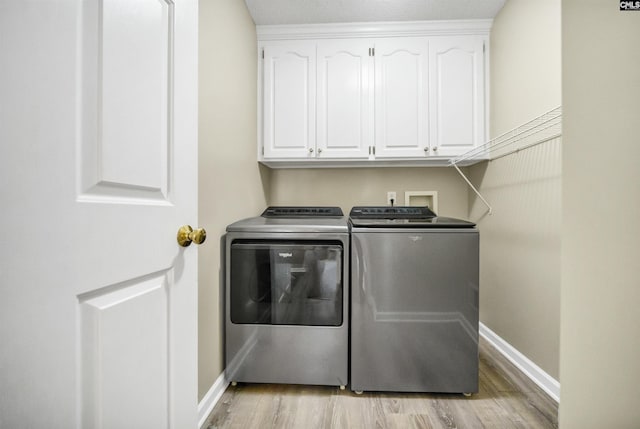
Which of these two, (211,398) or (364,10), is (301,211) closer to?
(211,398)

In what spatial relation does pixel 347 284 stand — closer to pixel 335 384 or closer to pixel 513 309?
pixel 335 384

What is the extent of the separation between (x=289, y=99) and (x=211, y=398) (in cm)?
193

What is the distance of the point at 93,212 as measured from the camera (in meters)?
0.49

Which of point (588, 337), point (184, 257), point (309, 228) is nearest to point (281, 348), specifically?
point (309, 228)

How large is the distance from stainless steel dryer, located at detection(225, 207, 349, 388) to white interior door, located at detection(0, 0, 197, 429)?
77cm

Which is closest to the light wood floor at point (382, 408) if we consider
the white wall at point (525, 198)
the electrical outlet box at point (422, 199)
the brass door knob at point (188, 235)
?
the white wall at point (525, 198)

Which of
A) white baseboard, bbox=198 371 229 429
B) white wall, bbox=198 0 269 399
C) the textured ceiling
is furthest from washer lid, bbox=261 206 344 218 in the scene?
the textured ceiling

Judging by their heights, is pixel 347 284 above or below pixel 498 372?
above

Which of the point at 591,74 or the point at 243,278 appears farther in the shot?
the point at 243,278

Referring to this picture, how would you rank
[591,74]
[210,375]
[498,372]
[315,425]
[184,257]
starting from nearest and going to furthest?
[591,74], [184,257], [315,425], [210,375], [498,372]

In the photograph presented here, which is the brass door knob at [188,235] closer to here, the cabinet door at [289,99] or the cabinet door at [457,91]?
the cabinet door at [289,99]

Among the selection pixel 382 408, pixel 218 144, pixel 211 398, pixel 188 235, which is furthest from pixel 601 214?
pixel 211 398

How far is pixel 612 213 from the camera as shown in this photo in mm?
610

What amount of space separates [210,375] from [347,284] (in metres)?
0.82
